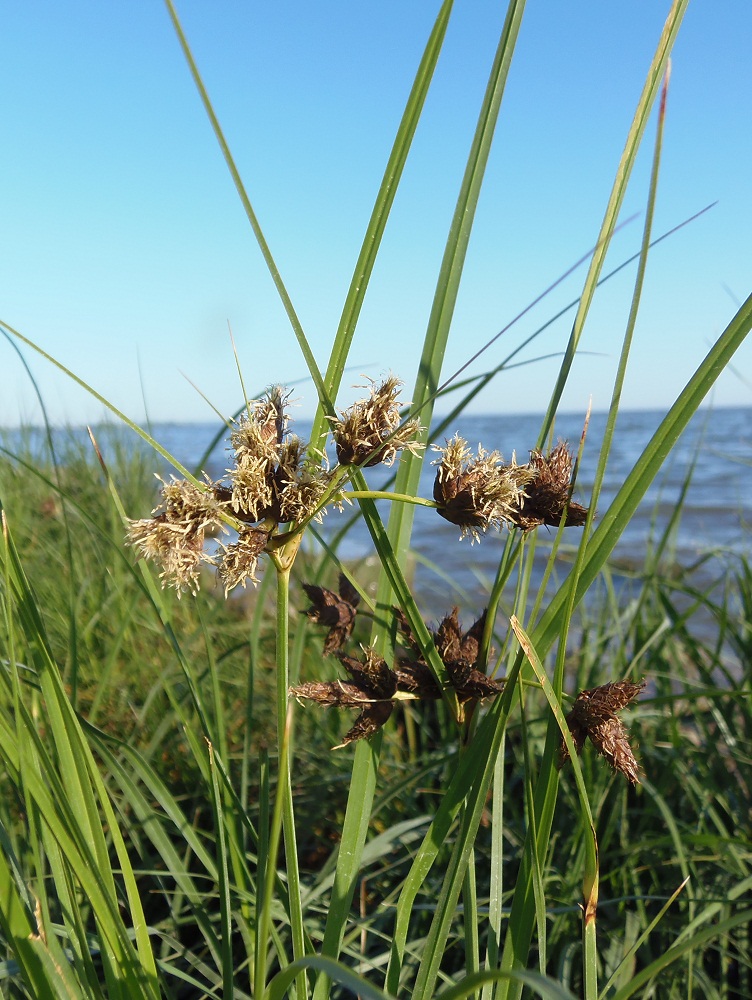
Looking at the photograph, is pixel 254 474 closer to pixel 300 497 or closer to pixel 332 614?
pixel 300 497

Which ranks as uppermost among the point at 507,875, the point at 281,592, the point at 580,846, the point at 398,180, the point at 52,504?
the point at 398,180

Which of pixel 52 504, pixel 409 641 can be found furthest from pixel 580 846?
pixel 52 504

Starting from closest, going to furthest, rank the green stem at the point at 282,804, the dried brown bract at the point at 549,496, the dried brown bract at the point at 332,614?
the green stem at the point at 282,804 < the dried brown bract at the point at 549,496 < the dried brown bract at the point at 332,614

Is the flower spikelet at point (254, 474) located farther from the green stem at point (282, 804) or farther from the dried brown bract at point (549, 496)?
the dried brown bract at point (549, 496)

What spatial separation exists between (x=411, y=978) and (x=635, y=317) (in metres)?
1.24

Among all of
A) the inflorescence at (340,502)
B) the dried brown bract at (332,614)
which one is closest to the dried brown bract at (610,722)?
the inflorescence at (340,502)

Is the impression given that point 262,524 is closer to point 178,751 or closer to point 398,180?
point 398,180

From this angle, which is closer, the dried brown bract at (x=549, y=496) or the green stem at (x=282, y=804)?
the green stem at (x=282, y=804)

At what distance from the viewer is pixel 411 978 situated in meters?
1.31

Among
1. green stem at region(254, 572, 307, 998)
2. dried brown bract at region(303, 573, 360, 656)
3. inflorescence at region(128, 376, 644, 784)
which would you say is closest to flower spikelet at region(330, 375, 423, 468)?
inflorescence at region(128, 376, 644, 784)

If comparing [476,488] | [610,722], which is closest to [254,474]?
[476,488]

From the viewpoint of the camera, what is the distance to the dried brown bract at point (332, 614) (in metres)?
0.79

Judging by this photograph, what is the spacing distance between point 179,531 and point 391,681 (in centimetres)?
27

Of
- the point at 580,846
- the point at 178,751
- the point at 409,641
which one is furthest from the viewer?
the point at 178,751
